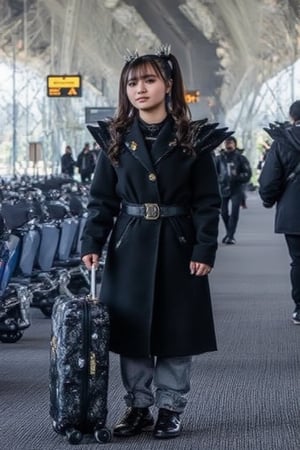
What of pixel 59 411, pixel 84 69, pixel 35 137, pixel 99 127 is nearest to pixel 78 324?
pixel 59 411

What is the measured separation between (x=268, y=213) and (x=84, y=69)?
29.7 m

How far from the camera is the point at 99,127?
7.11m

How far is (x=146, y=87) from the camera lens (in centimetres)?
→ 688

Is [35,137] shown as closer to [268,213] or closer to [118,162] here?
[268,213]

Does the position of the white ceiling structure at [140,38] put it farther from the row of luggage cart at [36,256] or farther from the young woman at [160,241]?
the young woman at [160,241]

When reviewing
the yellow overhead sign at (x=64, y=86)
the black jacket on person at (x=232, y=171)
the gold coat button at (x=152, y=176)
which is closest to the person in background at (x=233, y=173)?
the black jacket on person at (x=232, y=171)

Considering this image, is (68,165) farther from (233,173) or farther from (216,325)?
(216,325)

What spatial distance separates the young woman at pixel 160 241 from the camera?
6.97 meters

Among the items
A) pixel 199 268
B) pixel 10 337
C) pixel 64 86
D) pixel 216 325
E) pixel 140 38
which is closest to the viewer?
pixel 199 268

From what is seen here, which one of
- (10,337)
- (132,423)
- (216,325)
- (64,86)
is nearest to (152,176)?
(132,423)

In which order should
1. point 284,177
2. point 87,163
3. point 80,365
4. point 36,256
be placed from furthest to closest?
point 87,163, point 36,256, point 284,177, point 80,365

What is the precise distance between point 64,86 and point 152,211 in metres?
33.7

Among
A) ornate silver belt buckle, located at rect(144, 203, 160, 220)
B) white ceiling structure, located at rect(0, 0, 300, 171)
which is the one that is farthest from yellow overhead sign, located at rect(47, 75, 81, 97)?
ornate silver belt buckle, located at rect(144, 203, 160, 220)

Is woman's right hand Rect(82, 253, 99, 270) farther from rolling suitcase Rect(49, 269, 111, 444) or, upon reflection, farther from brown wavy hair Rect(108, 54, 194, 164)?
brown wavy hair Rect(108, 54, 194, 164)
